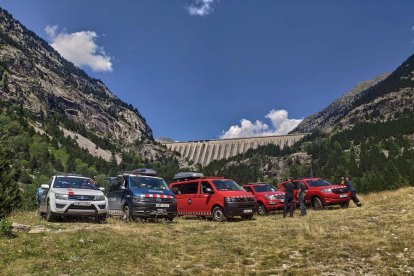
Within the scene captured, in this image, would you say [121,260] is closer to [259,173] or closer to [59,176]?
[59,176]

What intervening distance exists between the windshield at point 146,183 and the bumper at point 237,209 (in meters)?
3.19

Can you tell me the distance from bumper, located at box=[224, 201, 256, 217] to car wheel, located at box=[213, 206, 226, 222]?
0.36 m

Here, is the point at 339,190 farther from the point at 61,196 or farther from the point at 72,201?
the point at 61,196

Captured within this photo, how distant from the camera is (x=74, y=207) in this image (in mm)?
14930

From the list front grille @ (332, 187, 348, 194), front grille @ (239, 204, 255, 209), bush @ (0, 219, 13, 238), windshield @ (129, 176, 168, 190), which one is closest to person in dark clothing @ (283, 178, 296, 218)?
front grille @ (239, 204, 255, 209)

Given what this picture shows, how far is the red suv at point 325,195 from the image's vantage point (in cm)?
2236

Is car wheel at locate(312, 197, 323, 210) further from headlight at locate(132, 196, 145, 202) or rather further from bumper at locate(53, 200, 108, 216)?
bumper at locate(53, 200, 108, 216)

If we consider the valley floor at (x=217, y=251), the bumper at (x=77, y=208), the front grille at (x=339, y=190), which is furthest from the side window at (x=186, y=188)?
the front grille at (x=339, y=190)

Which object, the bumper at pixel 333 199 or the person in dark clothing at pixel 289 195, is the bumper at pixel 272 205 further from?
the bumper at pixel 333 199

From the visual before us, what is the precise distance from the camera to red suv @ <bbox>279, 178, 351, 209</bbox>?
22359 mm

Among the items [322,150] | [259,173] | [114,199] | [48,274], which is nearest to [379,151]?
[322,150]

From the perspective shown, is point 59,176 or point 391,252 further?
point 59,176

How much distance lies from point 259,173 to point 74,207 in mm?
152224

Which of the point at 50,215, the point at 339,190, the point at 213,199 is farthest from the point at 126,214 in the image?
the point at 339,190
